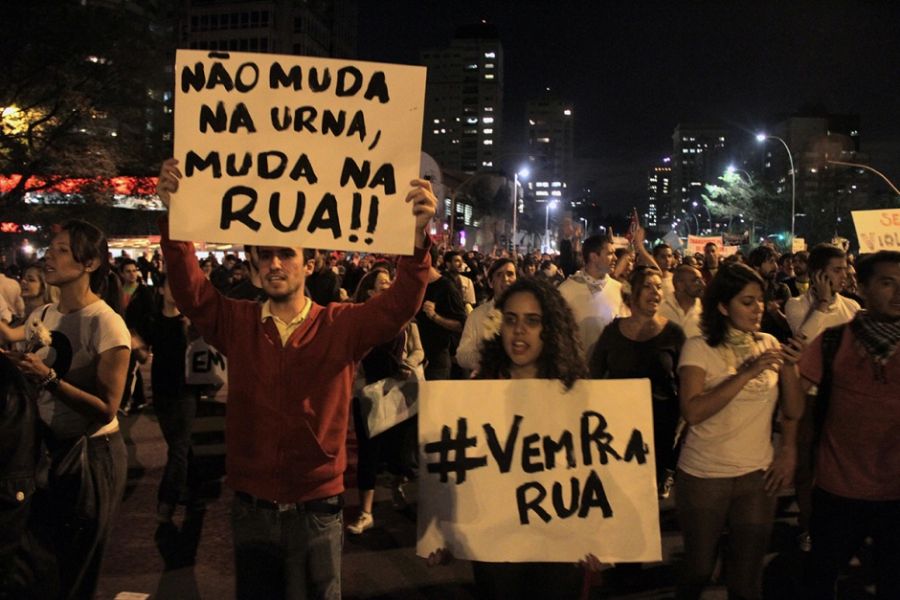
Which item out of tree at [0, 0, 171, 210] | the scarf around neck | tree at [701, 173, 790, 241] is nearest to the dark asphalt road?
the scarf around neck

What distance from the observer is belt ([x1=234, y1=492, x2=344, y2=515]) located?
2.96 meters

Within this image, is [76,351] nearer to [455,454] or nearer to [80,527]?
[80,527]

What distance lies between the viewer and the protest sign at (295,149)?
3.07 m

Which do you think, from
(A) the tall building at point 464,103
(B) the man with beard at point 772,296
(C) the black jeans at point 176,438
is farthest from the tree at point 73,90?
(A) the tall building at point 464,103

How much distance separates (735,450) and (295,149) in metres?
2.46

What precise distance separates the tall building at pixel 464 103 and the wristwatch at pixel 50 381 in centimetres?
17924

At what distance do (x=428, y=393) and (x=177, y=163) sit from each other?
137 centimetres

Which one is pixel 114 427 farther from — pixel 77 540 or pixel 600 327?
pixel 600 327

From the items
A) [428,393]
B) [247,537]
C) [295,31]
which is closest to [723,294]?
[428,393]

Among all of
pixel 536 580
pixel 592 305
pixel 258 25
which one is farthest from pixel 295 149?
pixel 258 25

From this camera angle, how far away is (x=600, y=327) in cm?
610

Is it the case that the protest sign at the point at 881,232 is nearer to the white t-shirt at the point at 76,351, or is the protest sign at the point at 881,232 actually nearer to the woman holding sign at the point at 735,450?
the woman holding sign at the point at 735,450

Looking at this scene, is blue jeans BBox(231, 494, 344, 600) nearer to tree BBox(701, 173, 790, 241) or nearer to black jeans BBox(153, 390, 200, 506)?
black jeans BBox(153, 390, 200, 506)

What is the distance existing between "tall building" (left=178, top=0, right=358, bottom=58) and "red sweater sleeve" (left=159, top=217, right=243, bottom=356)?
351ft
